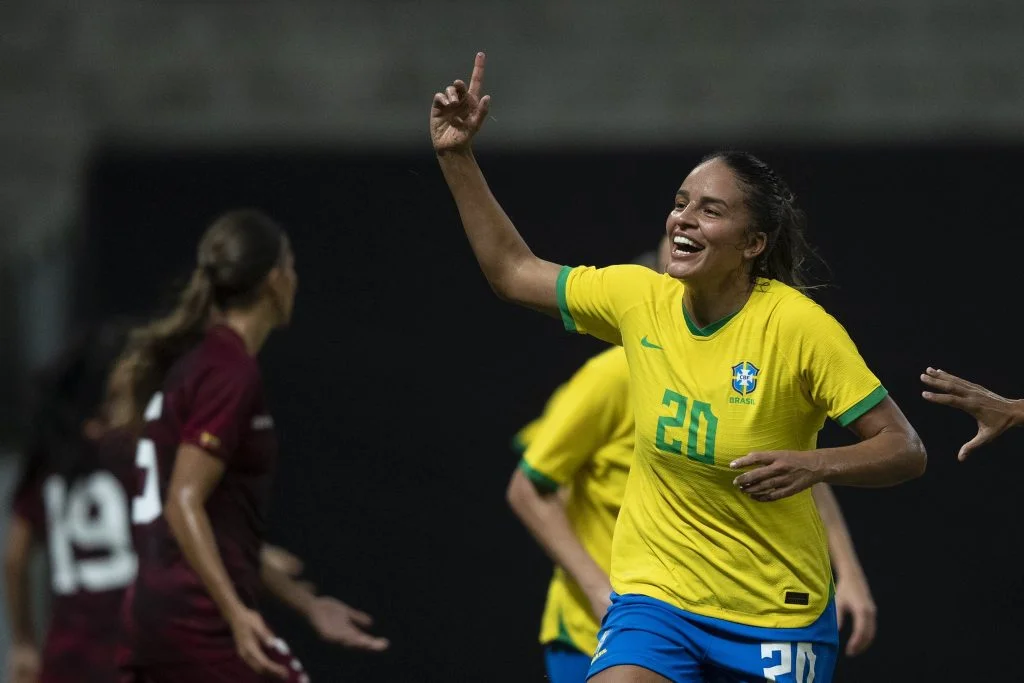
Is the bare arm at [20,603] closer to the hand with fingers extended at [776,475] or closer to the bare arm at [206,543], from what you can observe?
the bare arm at [206,543]

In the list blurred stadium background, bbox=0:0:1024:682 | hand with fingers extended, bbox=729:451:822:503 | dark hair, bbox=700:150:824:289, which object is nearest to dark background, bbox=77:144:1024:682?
blurred stadium background, bbox=0:0:1024:682

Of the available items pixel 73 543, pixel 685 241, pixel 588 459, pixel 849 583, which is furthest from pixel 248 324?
pixel 849 583

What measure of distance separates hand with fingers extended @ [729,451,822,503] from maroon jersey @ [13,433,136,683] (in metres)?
2.54

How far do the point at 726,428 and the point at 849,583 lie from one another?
3.64ft

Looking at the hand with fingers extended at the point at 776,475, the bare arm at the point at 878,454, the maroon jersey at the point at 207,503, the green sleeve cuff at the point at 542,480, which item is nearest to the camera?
the hand with fingers extended at the point at 776,475

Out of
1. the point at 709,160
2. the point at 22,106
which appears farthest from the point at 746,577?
the point at 22,106

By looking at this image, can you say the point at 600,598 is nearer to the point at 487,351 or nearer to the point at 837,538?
the point at 837,538

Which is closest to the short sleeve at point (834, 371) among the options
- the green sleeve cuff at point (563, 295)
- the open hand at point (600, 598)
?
the green sleeve cuff at point (563, 295)

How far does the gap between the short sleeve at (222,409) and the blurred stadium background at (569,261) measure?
297 centimetres

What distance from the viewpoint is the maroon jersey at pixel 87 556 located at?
4.74 metres

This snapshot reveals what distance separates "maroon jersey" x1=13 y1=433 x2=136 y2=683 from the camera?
474cm

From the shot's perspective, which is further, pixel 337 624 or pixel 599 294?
pixel 337 624

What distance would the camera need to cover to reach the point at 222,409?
3809mm

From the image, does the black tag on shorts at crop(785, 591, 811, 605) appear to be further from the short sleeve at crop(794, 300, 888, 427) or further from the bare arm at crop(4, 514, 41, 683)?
the bare arm at crop(4, 514, 41, 683)
